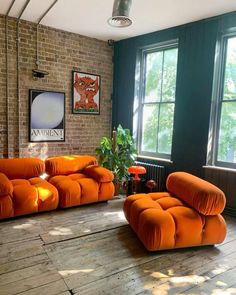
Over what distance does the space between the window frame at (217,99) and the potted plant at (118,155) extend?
52.6 inches

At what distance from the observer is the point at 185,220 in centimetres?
259

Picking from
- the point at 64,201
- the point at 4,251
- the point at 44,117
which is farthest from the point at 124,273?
the point at 44,117

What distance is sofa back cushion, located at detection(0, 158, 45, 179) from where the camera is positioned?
3.72m

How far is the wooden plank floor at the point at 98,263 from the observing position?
6.75 feet

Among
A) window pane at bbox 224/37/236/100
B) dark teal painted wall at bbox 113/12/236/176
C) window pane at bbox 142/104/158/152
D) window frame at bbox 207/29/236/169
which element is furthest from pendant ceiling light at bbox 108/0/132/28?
window pane at bbox 142/104/158/152

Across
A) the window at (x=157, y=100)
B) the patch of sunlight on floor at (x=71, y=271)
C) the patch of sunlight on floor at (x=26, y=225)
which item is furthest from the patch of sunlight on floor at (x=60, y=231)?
the window at (x=157, y=100)

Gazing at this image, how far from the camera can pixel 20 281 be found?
2.09 m

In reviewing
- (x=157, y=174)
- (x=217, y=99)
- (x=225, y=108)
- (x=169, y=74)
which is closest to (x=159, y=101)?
(x=169, y=74)

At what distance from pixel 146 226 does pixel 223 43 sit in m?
3.03

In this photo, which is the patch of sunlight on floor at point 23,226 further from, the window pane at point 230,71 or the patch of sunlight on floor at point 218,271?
the window pane at point 230,71

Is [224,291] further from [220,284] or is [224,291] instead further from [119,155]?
[119,155]

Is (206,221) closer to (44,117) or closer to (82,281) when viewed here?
(82,281)

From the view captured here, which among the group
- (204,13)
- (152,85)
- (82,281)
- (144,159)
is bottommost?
(82,281)

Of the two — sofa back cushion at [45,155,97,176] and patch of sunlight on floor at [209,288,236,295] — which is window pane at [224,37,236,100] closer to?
sofa back cushion at [45,155,97,176]
